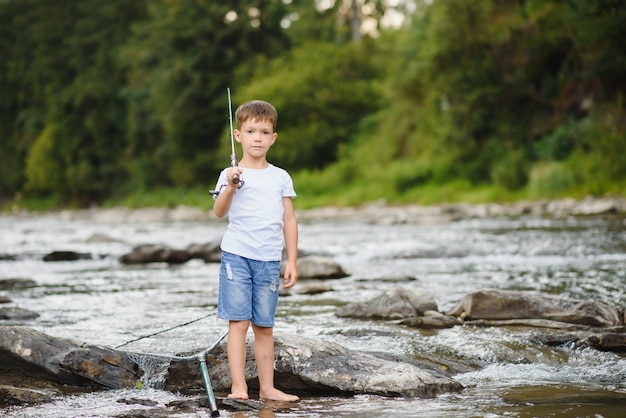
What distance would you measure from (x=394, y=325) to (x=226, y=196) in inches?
101

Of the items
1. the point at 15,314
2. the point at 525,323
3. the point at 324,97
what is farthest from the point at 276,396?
the point at 324,97

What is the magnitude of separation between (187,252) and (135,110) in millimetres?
40881

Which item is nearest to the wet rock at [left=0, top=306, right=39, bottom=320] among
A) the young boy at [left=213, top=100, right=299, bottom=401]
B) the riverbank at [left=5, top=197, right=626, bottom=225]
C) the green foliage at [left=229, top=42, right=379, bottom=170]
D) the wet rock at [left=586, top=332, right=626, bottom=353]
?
the young boy at [left=213, top=100, right=299, bottom=401]

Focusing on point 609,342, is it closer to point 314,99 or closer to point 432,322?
point 432,322

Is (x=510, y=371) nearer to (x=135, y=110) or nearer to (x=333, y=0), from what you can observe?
(x=333, y=0)

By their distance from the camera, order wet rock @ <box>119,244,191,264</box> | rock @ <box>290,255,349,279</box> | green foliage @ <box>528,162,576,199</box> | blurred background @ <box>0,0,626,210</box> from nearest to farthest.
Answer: rock @ <box>290,255,349,279</box> → wet rock @ <box>119,244,191,264</box> → green foliage @ <box>528,162,576,199</box> → blurred background @ <box>0,0,626,210</box>

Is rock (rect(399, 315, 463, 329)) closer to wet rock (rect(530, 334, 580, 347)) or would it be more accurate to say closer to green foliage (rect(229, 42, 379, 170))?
wet rock (rect(530, 334, 580, 347))

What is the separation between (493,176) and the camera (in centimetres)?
2698

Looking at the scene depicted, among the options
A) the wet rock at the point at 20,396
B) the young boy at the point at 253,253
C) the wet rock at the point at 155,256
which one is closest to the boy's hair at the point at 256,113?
the young boy at the point at 253,253

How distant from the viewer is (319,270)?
991 centimetres

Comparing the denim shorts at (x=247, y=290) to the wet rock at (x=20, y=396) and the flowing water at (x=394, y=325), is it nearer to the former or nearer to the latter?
the flowing water at (x=394, y=325)

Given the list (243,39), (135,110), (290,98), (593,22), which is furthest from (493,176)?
(135,110)

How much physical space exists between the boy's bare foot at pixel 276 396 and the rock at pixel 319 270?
18.5 ft

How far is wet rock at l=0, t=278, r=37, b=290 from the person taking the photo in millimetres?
9602
